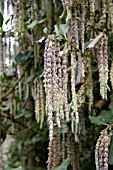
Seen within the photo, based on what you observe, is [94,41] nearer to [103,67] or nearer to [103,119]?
[103,67]

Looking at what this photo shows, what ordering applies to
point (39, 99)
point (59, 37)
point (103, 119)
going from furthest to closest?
point (39, 99), point (103, 119), point (59, 37)

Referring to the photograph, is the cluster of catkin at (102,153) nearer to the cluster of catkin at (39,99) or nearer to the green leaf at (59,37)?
the green leaf at (59,37)

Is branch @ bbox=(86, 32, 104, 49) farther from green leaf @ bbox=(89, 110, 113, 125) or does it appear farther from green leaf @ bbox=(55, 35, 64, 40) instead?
green leaf @ bbox=(89, 110, 113, 125)

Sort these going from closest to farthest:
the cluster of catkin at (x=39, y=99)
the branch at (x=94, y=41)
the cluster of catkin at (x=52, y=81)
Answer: the cluster of catkin at (x=52, y=81) < the branch at (x=94, y=41) < the cluster of catkin at (x=39, y=99)

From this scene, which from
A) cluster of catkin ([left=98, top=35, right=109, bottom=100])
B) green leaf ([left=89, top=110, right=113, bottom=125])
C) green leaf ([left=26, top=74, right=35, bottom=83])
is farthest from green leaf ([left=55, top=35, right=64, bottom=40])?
green leaf ([left=26, top=74, right=35, bottom=83])

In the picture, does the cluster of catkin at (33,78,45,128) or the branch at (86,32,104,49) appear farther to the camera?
the cluster of catkin at (33,78,45,128)

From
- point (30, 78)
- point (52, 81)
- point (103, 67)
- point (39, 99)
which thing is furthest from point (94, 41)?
point (30, 78)

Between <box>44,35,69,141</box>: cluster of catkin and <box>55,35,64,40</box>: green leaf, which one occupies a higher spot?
<box>55,35,64,40</box>: green leaf

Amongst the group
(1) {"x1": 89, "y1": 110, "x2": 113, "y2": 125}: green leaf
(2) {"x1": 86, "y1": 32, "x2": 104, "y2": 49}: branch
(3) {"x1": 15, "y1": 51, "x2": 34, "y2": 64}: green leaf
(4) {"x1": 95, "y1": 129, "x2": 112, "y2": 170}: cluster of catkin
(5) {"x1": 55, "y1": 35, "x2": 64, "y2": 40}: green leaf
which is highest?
(5) {"x1": 55, "y1": 35, "x2": 64, "y2": 40}: green leaf

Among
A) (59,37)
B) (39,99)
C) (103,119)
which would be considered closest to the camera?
(59,37)

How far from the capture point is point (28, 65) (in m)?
2.16

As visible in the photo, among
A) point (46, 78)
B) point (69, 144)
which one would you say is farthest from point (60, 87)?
point (69, 144)

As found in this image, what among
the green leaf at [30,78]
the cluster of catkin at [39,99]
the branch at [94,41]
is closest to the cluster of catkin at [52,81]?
the branch at [94,41]

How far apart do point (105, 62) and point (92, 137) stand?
1.05 m
